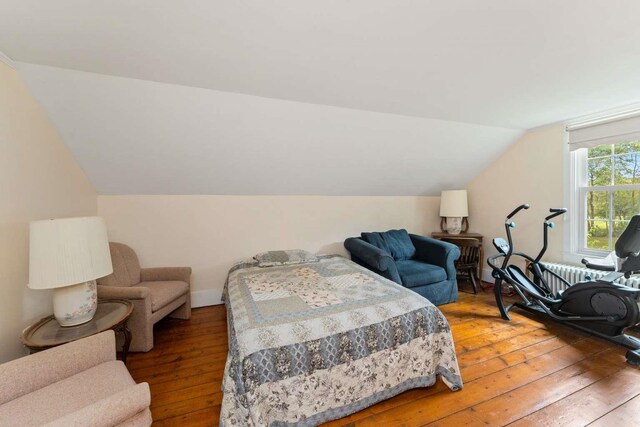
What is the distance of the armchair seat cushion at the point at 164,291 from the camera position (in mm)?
2331

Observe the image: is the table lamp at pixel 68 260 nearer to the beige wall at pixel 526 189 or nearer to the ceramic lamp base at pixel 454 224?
the ceramic lamp base at pixel 454 224

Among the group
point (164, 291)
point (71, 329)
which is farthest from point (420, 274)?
point (71, 329)

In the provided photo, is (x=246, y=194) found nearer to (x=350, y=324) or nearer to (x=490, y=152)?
(x=350, y=324)

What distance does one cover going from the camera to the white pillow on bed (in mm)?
3008

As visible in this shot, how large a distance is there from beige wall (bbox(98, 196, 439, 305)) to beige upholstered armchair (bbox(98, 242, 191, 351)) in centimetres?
27

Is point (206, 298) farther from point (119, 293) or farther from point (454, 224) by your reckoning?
point (454, 224)

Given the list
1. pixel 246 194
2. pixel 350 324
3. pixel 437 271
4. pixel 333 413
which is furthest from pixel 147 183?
pixel 437 271

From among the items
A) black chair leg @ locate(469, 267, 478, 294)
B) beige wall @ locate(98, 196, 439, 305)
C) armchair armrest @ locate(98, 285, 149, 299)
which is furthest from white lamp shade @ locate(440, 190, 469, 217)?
armchair armrest @ locate(98, 285, 149, 299)

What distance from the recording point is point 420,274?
3.03 m

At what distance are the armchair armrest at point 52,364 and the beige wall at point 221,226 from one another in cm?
174

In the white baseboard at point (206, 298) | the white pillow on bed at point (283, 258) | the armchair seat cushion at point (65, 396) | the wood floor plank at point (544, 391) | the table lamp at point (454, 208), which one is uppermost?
the table lamp at point (454, 208)

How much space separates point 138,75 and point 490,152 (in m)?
4.11

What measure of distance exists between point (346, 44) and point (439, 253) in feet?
8.68

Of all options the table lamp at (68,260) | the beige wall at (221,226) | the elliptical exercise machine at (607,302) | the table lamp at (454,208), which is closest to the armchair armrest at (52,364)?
the table lamp at (68,260)
